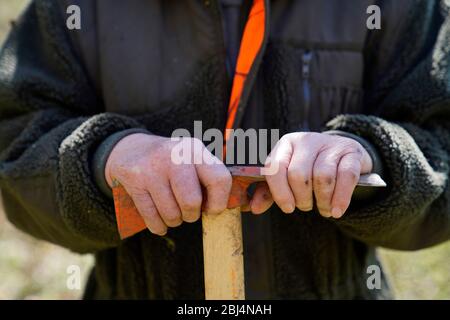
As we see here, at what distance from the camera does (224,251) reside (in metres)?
1.09

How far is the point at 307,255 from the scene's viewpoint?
4.71 feet

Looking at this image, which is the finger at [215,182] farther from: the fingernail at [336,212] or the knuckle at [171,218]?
the fingernail at [336,212]

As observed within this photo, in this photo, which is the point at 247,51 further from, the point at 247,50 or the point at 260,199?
the point at 260,199

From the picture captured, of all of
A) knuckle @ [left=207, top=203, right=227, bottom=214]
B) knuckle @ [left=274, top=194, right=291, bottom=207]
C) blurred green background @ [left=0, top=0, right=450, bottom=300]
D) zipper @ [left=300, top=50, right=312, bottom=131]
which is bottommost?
blurred green background @ [left=0, top=0, right=450, bottom=300]

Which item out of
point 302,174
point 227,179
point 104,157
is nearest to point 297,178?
point 302,174

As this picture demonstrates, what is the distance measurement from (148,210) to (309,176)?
10.6 inches

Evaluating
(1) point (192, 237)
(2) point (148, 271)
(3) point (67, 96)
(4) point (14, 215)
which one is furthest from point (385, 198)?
(4) point (14, 215)

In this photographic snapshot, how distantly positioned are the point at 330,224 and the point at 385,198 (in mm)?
229

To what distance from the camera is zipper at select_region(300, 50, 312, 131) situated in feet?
4.47

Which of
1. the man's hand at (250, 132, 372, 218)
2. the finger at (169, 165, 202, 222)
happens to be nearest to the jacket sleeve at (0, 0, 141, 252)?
the finger at (169, 165, 202, 222)

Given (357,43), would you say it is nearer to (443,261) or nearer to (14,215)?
(14,215)

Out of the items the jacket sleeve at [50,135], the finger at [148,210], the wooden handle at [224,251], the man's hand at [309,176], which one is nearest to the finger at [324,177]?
the man's hand at [309,176]

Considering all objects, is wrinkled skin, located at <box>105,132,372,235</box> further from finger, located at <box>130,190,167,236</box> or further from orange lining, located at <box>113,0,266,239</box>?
orange lining, located at <box>113,0,266,239</box>

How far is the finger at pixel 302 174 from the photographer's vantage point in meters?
1.04
